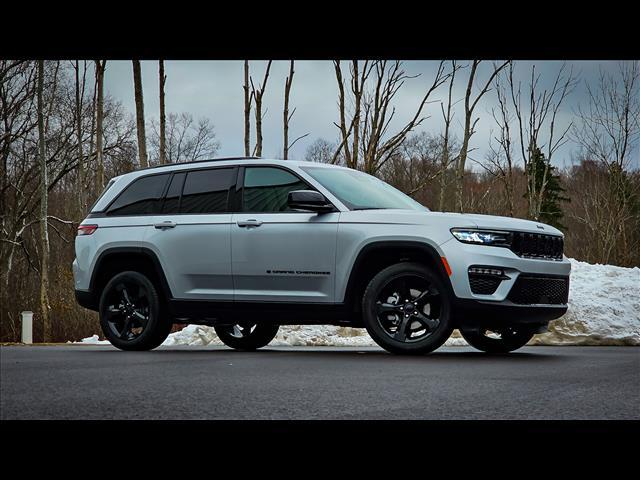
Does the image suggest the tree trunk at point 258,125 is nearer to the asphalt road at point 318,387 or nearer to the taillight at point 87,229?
the taillight at point 87,229

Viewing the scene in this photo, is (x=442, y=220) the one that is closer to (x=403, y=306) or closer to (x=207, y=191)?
(x=403, y=306)

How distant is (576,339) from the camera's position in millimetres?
14086

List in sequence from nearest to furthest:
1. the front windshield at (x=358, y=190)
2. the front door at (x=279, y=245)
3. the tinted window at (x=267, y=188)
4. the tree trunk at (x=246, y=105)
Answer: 1. the front door at (x=279, y=245)
2. the front windshield at (x=358, y=190)
3. the tinted window at (x=267, y=188)
4. the tree trunk at (x=246, y=105)

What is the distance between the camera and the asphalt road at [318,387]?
581cm

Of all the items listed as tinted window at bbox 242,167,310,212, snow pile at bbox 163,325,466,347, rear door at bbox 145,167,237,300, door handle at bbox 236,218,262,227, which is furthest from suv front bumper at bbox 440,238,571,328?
snow pile at bbox 163,325,466,347

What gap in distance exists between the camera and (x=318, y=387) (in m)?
6.93

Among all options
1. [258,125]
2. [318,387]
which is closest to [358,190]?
[318,387]

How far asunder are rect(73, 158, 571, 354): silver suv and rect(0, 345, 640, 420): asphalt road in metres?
0.48

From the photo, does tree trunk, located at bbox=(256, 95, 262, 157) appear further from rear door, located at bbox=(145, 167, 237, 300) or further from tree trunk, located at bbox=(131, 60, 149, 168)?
rear door, located at bbox=(145, 167, 237, 300)

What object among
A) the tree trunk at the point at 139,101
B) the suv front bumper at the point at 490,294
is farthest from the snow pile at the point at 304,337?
the tree trunk at the point at 139,101

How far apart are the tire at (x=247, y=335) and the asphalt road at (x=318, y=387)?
4.53ft

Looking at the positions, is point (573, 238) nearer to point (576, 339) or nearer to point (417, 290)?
point (576, 339)
